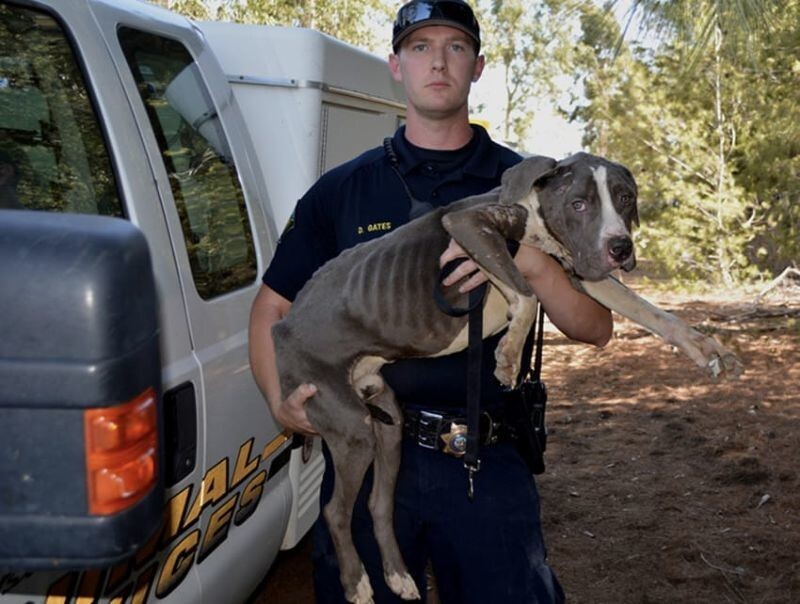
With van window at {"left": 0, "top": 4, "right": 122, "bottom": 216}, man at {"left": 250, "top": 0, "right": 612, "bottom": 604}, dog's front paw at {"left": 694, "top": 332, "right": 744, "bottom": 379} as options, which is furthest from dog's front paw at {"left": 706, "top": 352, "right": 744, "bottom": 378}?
van window at {"left": 0, "top": 4, "right": 122, "bottom": 216}

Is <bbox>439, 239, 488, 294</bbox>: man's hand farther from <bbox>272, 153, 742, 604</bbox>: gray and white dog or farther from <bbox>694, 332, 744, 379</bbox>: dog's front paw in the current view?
<bbox>694, 332, 744, 379</bbox>: dog's front paw

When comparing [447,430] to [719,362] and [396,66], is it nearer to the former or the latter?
[719,362]

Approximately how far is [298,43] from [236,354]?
5.12 feet

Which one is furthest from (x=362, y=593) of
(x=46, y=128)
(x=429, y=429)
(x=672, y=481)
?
(x=672, y=481)

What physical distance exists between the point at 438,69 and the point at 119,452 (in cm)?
190

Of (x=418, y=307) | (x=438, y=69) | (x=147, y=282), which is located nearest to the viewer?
(x=147, y=282)

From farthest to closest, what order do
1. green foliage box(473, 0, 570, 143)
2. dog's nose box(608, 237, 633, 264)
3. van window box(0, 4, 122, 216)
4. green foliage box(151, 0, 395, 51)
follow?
green foliage box(473, 0, 570, 143), green foliage box(151, 0, 395, 51), dog's nose box(608, 237, 633, 264), van window box(0, 4, 122, 216)

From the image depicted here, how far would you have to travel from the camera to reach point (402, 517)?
2928 millimetres

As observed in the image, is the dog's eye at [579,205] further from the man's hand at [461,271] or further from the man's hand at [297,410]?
the man's hand at [297,410]

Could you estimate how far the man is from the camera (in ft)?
9.23

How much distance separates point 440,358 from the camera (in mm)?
2885

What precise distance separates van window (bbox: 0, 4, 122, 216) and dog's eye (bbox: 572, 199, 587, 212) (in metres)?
1.19

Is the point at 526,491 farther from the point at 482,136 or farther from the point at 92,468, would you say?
the point at 92,468

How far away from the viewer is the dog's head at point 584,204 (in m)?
2.53
